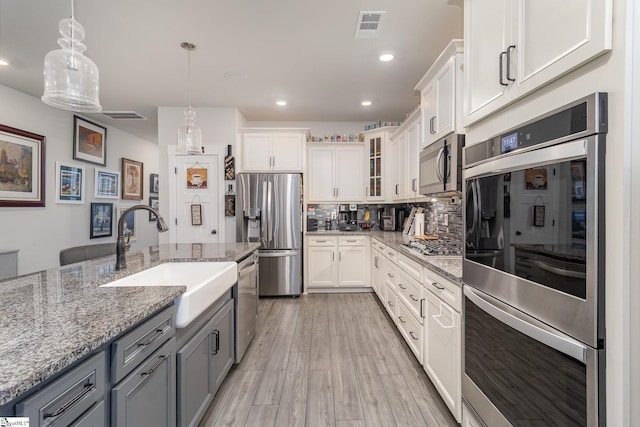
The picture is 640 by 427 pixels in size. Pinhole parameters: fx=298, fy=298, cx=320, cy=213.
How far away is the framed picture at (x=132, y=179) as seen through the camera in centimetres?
544

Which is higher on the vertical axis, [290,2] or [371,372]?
[290,2]

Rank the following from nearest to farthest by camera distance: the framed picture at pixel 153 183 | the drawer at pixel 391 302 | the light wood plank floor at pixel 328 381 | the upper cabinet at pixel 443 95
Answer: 1. the light wood plank floor at pixel 328 381
2. the upper cabinet at pixel 443 95
3. the drawer at pixel 391 302
4. the framed picture at pixel 153 183

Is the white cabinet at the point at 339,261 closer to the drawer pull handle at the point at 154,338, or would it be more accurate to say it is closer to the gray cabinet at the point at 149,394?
the gray cabinet at the point at 149,394

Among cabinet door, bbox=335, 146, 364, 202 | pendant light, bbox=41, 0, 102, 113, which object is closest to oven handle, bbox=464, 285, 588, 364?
pendant light, bbox=41, 0, 102, 113

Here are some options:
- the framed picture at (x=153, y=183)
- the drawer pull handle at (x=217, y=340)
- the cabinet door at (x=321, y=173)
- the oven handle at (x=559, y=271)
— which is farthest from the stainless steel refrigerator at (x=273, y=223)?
the oven handle at (x=559, y=271)

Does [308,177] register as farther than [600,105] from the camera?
Yes

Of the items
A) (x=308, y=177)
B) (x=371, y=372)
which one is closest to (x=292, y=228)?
(x=308, y=177)

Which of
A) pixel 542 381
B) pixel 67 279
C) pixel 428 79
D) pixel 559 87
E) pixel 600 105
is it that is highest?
pixel 428 79

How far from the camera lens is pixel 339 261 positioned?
4.39 metres

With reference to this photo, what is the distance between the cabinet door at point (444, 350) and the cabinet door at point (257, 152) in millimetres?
3183

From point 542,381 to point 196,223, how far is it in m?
4.25

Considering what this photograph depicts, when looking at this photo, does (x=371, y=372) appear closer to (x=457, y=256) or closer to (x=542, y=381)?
(x=457, y=256)

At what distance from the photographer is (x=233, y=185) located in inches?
173

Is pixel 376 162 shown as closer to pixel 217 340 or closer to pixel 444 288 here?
pixel 444 288
